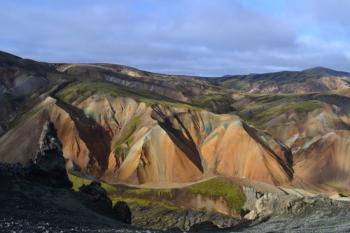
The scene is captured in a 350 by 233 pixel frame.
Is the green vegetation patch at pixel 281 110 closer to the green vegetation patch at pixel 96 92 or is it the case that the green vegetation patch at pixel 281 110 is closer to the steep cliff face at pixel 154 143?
the steep cliff face at pixel 154 143

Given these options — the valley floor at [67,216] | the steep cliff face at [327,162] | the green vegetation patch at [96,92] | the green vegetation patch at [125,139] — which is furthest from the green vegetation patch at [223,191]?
the valley floor at [67,216]

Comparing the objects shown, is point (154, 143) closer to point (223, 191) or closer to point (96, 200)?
→ point (223, 191)

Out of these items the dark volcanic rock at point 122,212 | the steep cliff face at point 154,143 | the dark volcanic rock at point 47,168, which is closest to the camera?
the dark volcanic rock at point 47,168

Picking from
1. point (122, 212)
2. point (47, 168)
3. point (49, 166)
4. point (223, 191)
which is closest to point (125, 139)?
point (223, 191)

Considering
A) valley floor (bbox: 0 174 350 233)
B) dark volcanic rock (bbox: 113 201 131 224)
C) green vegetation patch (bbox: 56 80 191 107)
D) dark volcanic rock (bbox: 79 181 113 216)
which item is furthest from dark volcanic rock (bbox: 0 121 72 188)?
green vegetation patch (bbox: 56 80 191 107)

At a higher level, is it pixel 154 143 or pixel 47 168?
pixel 47 168

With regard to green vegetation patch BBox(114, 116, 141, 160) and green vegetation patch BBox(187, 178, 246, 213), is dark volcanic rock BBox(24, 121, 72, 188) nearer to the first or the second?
green vegetation patch BBox(187, 178, 246, 213)

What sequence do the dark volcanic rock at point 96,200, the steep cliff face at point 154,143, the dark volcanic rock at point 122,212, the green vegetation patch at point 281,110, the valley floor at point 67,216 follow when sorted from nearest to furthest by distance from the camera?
the valley floor at point 67,216, the dark volcanic rock at point 96,200, the dark volcanic rock at point 122,212, the steep cliff face at point 154,143, the green vegetation patch at point 281,110
